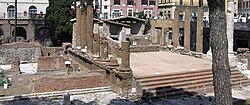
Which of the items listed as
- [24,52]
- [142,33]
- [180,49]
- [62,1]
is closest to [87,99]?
[180,49]

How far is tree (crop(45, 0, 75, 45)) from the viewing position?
41031 mm

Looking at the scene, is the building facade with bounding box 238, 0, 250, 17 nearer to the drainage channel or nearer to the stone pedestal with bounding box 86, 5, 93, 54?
the stone pedestal with bounding box 86, 5, 93, 54

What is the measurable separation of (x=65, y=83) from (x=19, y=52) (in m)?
19.4

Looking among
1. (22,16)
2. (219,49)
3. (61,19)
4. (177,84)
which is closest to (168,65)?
(177,84)

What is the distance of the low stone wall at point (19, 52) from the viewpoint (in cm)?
3512

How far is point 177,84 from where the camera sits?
18.9 m

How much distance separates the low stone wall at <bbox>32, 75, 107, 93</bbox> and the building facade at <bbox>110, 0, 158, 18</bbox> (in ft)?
123

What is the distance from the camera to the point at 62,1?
41.5 m

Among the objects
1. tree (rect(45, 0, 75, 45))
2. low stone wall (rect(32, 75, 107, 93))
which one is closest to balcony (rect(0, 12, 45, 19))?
tree (rect(45, 0, 75, 45))

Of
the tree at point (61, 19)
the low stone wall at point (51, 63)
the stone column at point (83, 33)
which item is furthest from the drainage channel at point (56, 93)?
the tree at point (61, 19)

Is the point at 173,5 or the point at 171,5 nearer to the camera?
the point at 173,5

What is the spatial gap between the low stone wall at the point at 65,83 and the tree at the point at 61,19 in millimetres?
22603

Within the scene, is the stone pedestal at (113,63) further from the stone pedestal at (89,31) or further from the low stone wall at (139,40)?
the low stone wall at (139,40)

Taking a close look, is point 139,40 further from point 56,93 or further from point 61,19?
point 56,93
